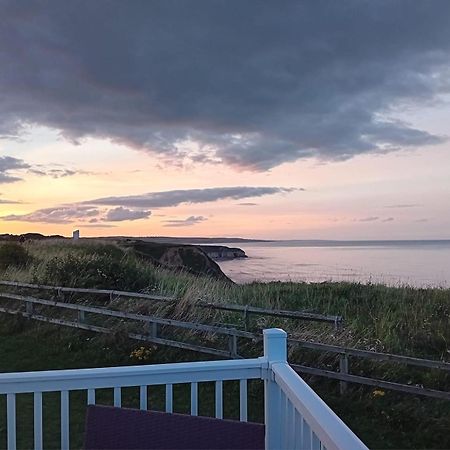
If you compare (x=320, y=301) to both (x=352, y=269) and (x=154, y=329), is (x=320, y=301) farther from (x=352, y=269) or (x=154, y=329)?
(x=352, y=269)

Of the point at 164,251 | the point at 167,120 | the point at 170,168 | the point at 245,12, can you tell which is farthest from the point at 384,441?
the point at 164,251

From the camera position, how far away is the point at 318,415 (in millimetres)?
1847

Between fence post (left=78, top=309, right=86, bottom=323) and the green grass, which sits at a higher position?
fence post (left=78, top=309, right=86, bottom=323)

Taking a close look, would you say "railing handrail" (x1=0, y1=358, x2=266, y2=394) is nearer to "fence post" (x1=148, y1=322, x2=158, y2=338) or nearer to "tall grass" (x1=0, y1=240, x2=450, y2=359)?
"tall grass" (x1=0, y1=240, x2=450, y2=359)

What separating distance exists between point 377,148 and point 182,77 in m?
5.95

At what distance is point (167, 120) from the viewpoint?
563 inches

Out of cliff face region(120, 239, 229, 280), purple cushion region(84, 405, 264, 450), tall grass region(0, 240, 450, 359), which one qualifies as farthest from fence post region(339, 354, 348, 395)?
cliff face region(120, 239, 229, 280)

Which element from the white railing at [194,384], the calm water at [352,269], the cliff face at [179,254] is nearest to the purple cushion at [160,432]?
the white railing at [194,384]

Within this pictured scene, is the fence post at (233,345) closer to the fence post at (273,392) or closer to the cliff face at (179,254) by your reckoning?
the fence post at (273,392)

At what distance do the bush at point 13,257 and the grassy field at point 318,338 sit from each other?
204 centimetres

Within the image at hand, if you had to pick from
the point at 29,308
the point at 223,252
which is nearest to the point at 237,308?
the point at 29,308

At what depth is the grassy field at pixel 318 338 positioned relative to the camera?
546cm

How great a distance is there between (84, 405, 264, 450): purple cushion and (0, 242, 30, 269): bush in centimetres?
1498

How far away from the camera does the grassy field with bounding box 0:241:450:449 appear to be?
5.46m
